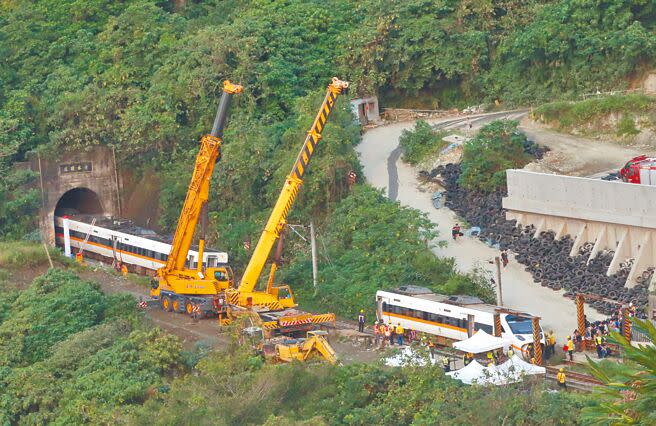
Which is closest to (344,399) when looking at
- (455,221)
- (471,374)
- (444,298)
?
(471,374)

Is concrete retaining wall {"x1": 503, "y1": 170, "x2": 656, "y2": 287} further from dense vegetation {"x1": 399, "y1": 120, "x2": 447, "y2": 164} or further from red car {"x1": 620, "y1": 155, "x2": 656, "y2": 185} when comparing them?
dense vegetation {"x1": 399, "y1": 120, "x2": 447, "y2": 164}

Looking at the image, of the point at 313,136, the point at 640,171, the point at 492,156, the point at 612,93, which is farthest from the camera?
the point at 612,93

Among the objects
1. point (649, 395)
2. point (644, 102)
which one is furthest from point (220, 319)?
point (649, 395)

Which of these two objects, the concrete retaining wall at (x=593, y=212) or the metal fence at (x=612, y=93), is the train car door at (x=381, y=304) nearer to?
the concrete retaining wall at (x=593, y=212)

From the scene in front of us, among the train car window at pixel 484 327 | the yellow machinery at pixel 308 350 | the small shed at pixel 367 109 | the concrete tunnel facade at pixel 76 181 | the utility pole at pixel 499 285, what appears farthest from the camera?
the small shed at pixel 367 109

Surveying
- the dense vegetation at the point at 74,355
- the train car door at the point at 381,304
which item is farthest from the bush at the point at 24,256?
the train car door at the point at 381,304

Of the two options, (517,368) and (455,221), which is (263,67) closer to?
(455,221)

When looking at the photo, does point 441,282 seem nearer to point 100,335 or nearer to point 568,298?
point 568,298
